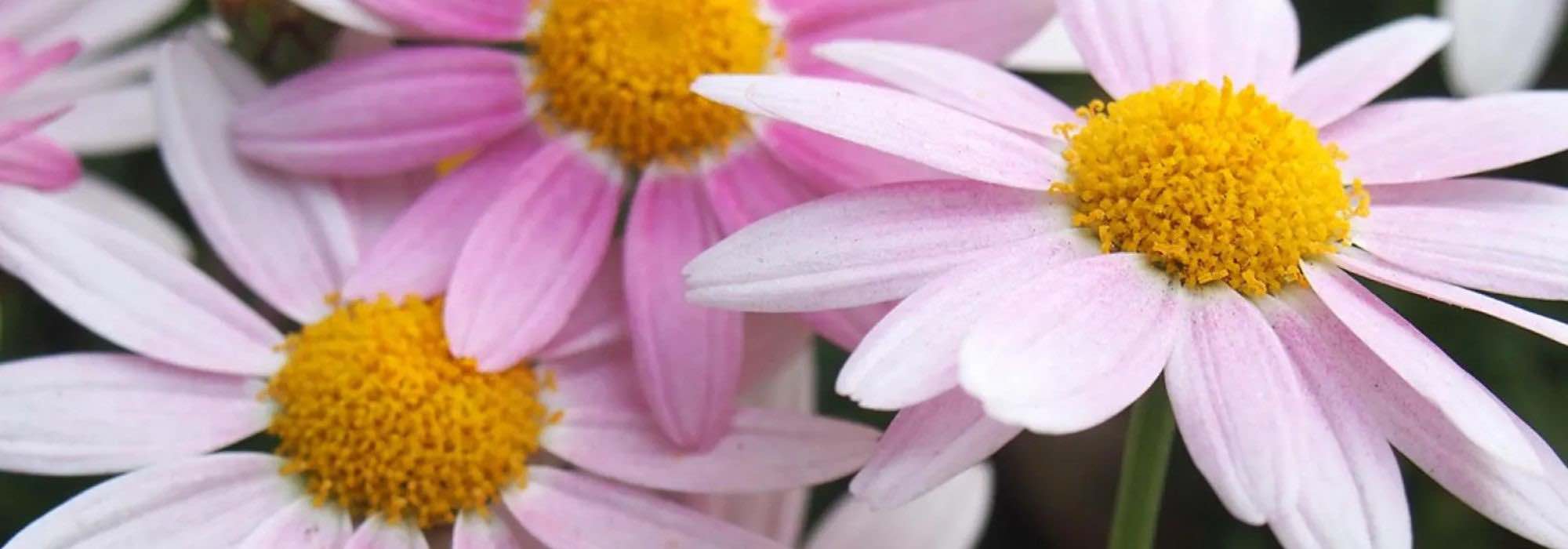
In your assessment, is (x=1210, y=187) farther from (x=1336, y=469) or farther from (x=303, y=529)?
(x=303, y=529)

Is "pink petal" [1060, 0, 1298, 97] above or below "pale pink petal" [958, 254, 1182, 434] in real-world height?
above

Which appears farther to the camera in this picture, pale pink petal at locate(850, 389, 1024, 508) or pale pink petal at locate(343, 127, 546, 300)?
pale pink petal at locate(343, 127, 546, 300)

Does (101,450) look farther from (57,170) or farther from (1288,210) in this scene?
(1288,210)

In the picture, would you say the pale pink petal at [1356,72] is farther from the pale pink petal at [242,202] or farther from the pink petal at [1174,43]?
the pale pink petal at [242,202]

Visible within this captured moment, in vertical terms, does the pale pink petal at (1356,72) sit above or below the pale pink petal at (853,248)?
above

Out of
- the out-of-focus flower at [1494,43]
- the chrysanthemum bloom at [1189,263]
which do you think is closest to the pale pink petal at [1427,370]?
the chrysanthemum bloom at [1189,263]

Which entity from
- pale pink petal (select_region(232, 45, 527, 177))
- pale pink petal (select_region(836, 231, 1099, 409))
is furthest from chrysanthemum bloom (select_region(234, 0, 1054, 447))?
pale pink petal (select_region(836, 231, 1099, 409))

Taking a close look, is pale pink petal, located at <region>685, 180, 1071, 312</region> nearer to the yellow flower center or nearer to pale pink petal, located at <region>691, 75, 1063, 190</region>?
pale pink petal, located at <region>691, 75, 1063, 190</region>
